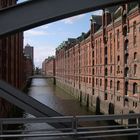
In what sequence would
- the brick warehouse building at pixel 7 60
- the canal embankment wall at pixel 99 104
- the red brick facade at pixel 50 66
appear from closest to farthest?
the brick warehouse building at pixel 7 60, the canal embankment wall at pixel 99 104, the red brick facade at pixel 50 66

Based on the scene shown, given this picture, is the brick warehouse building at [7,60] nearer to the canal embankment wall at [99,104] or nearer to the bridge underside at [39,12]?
the bridge underside at [39,12]

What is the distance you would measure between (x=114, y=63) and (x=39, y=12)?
75.6ft

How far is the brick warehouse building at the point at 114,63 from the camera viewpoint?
2311 centimetres

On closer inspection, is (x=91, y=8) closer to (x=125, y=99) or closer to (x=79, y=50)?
(x=125, y=99)

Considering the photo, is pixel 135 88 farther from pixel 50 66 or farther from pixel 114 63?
pixel 50 66

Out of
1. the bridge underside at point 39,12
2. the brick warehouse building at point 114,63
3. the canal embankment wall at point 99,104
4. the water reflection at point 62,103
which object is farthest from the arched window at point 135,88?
the bridge underside at point 39,12

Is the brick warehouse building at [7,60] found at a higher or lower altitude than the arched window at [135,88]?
Answer: higher

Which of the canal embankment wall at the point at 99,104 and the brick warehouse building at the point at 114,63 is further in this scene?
the canal embankment wall at the point at 99,104

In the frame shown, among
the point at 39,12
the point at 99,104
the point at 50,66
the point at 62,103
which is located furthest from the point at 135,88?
the point at 50,66

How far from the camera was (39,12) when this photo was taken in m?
4.97

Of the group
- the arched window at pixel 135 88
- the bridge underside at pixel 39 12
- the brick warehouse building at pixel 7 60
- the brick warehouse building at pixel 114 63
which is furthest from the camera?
the brick warehouse building at pixel 114 63

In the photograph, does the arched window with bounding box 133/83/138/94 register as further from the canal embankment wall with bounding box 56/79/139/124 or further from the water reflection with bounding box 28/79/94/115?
the water reflection with bounding box 28/79/94/115

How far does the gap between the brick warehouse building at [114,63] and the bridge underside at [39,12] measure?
14.3 meters

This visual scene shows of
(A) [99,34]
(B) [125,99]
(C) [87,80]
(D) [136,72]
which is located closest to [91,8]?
(D) [136,72]
